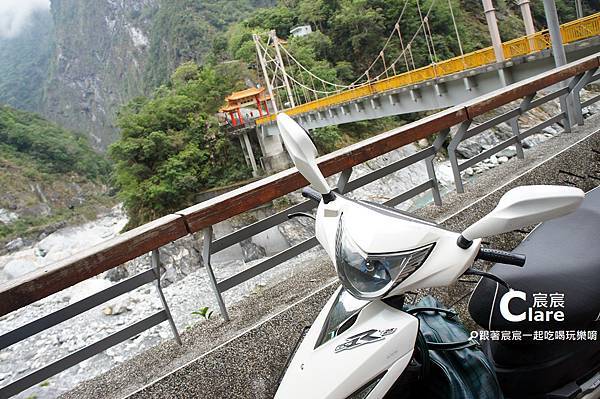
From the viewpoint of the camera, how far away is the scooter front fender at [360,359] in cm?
77

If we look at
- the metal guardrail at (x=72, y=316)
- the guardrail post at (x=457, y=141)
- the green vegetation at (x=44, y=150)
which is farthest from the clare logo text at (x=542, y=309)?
the green vegetation at (x=44, y=150)

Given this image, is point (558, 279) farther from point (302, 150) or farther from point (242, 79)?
point (242, 79)

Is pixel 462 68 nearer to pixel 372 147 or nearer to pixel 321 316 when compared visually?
pixel 372 147

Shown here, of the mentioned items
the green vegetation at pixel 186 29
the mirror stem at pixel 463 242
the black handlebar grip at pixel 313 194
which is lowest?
the mirror stem at pixel 463 242

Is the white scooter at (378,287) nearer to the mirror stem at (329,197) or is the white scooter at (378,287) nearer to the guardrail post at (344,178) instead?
the mirror stem at (329,197)

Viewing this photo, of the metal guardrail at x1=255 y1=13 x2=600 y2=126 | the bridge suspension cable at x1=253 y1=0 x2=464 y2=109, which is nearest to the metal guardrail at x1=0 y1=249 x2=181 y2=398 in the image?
the metal guardrail at x1=255 y1=13 x2=600 y2=126

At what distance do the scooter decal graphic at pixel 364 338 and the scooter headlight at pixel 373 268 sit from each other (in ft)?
0.23

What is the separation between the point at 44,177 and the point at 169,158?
30.5 metres

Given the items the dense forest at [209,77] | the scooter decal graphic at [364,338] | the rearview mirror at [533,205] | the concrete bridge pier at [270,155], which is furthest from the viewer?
the concrete bridge pier at [270,155]

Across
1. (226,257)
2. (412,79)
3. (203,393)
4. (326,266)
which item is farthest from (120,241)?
(226,257)

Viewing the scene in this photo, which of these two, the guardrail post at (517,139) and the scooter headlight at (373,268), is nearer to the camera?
the scooter headlight at (373,268)

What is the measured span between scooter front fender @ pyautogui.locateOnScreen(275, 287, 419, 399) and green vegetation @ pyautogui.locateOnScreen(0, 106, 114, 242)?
42263 millimetres

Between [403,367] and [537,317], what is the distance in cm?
42

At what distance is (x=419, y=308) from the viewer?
1079mm
